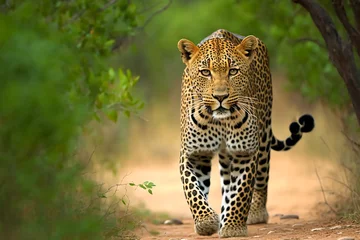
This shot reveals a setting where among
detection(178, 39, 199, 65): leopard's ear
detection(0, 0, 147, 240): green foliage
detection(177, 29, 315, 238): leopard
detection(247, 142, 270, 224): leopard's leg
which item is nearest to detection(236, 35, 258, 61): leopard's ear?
detection(177, 29, 315, 238): leopard

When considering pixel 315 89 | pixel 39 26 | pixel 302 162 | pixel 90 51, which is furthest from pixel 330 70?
pixel 39 26

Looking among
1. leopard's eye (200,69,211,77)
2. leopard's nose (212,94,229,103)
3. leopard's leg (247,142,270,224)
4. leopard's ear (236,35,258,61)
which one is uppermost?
leopard's ear (236,35,258,61)

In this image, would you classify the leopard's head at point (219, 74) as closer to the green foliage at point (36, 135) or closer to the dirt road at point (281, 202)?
the dirt road at point (281, 202)

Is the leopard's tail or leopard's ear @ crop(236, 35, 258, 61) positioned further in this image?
the leopard's tail

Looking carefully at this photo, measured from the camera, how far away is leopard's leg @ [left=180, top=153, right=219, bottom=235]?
827cm

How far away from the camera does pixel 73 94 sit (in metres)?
7.99

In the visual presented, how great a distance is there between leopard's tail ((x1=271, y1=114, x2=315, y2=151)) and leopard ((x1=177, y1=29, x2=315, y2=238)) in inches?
39.1

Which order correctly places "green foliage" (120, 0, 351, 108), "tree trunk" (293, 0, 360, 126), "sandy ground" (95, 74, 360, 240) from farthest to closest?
"green foliage" (120, 0, 351, 108), "sandy ground" (95, 74, 360, 240), "tree trunk" (293, 0, 360, 126)

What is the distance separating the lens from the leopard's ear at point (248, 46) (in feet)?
27.7

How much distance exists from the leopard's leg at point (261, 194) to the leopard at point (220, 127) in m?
0.96

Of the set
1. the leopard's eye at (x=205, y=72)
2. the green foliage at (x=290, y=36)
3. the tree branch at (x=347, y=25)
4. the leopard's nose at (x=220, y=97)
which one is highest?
the green foliage at (x=290, y=36)

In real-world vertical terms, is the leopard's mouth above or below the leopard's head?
below

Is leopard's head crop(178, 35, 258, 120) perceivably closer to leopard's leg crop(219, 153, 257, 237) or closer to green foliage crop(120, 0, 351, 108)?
leopard's leg crop(219, 153, 257, 237)

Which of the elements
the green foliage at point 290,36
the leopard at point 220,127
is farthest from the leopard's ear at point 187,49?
the green foliage at point 290,36
